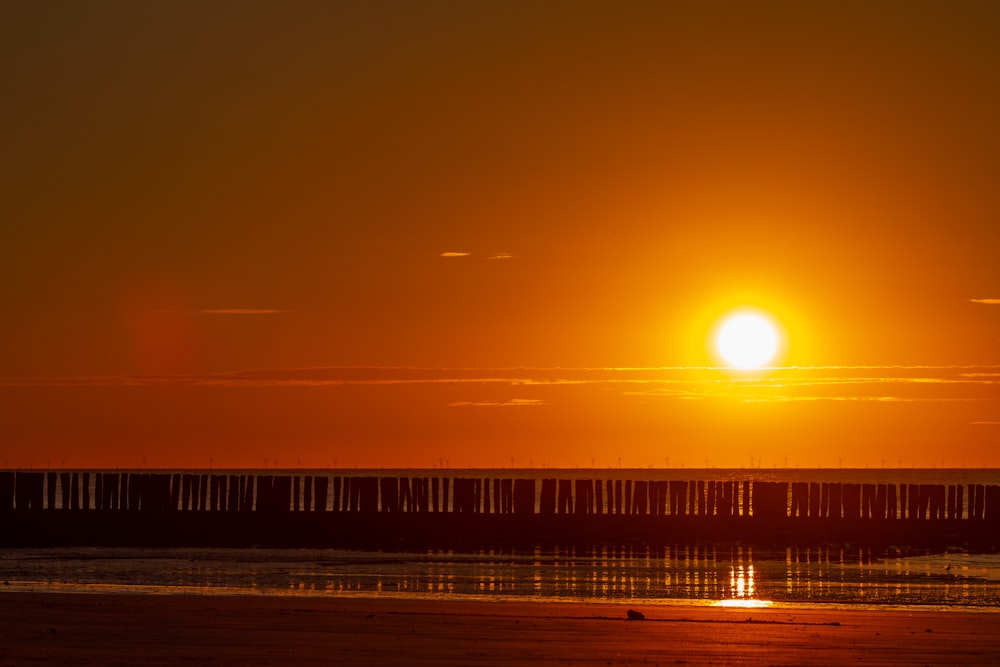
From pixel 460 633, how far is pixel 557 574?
11.3 m

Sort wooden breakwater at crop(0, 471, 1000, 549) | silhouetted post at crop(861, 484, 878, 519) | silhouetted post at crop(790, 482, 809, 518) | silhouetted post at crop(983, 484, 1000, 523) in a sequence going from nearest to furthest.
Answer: wooden breakwater at crop(0, 471, 1000, 549)
silhouetted post at crop(983, 484, 1000, 523)
silhouetted post at crop(790, 482, 809, 518)
silhouetted post at crop(861, 484, 878, 519)

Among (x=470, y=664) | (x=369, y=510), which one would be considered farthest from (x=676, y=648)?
(x=369, y=510)

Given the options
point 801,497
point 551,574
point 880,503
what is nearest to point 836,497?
point 880,503

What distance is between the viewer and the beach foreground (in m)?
15.0

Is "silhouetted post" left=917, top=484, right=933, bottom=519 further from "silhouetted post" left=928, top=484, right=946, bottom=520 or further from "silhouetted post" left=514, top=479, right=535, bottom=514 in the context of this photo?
"silhouetted post" left=514, top=479, right=535, bottom=514

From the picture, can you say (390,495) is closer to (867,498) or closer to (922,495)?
(867,498)

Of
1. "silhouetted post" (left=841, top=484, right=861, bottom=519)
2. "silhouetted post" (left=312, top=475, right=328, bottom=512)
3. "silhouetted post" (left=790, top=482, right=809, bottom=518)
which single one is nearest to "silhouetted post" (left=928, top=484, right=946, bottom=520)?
"silhouetted post" (left=841, top=484, right=861, bottom=519)

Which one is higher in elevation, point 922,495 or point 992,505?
point 922,495

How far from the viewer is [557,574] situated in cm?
2800

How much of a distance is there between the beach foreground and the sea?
2357 millimetres

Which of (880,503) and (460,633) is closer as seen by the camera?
(460,633)

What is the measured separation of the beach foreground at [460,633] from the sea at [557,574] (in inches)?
92.8

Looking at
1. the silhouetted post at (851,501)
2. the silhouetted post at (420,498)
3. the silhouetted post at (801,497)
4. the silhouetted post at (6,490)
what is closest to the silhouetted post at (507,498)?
the silhouetted post at (420,498)

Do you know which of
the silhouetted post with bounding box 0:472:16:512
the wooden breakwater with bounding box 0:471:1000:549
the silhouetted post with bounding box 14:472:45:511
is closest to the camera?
the wooden breakwater with bounding box 0:471:1000:549
